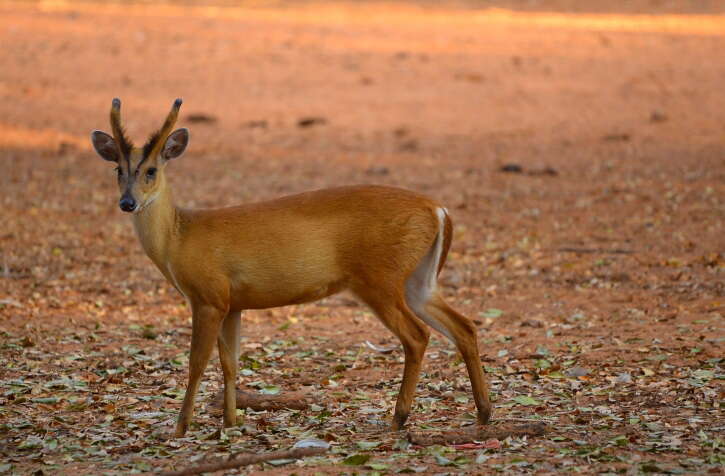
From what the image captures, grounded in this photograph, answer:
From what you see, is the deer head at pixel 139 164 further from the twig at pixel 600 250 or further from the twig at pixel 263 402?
the twig at pixel 600 250

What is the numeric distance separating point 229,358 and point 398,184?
334 inches

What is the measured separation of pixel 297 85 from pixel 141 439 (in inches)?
588

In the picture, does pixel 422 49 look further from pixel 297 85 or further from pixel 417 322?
pixel 417 322

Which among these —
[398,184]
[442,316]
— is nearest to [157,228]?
[442,316]

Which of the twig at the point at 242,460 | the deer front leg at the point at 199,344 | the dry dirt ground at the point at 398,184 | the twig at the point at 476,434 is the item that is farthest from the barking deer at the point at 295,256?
the twig at the point at 242,460

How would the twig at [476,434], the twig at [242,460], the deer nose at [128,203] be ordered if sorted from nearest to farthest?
1. the twig at [242,460]
2. the twig at [476,434]
3. the deer nose at [128,203]

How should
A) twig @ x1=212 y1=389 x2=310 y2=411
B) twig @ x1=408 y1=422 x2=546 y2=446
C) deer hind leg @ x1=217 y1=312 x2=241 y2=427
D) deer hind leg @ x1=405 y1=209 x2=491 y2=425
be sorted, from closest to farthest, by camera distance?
1. twig @ x1=408 y1=422 x2=546 y2=446
2. deer hind leg @ x1=405 y1=209 x2=491 y2=425
3. deer hind leg @ x1=217 y1=312 x2=241 y2=427
4. twig @ x1=212 y1=389 x2=310 y2=411

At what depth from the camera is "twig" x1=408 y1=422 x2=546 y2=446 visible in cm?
587

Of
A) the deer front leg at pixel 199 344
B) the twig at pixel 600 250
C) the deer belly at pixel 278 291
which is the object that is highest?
the deer belly at pixel 278 291

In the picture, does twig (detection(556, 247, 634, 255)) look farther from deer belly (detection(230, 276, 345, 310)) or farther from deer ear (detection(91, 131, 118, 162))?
deer ear (detection(91, 131, 118, 162))

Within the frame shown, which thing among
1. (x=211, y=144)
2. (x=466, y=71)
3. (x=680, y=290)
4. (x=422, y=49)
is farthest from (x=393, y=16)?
(x=680, y=290)

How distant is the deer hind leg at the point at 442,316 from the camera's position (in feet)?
20.7

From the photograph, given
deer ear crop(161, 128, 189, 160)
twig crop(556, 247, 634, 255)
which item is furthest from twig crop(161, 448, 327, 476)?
twig crop(556, 247, 634, 255)

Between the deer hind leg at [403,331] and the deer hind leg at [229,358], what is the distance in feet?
2.62
